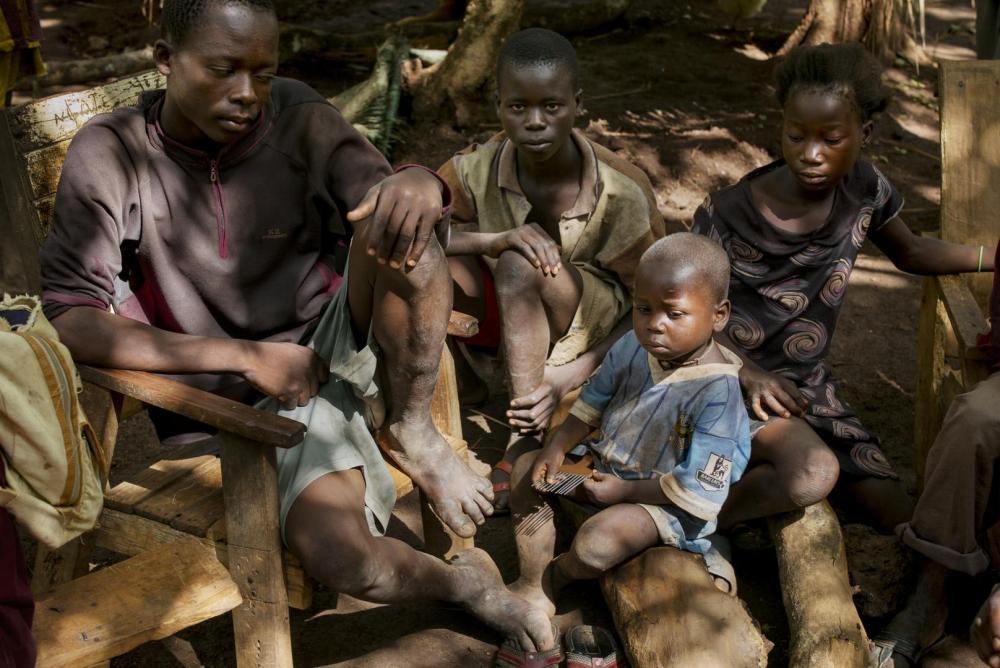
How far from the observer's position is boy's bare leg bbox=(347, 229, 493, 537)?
2727 millimetres

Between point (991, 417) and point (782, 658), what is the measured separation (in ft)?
2.90

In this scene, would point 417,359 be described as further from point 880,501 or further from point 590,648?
point 880,501

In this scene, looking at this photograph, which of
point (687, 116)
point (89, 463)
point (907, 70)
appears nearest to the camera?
point (89, 463)

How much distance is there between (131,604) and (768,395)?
6.05 feet

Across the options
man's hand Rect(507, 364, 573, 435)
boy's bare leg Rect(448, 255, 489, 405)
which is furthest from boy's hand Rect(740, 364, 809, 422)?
boy's bare leg Rect(448, 255, 489, 405)

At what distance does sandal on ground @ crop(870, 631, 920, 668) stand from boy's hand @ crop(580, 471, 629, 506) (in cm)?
79

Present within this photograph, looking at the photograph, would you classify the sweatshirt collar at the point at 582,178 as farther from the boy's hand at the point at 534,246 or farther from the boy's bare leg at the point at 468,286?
the boy's hand at the point at 534,246

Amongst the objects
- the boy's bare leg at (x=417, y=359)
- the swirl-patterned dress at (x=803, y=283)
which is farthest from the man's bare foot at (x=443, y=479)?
the swirl-patterned dress at (x=803, y=283)

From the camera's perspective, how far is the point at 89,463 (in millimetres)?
2576

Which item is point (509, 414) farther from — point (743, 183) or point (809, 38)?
point (809, 38)

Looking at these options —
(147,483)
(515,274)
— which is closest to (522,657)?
(147,483)

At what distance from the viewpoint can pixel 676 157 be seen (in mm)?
6039

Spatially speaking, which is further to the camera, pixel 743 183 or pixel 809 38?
pixel 809 38

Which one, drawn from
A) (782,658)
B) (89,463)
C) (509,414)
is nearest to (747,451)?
(782,658)
